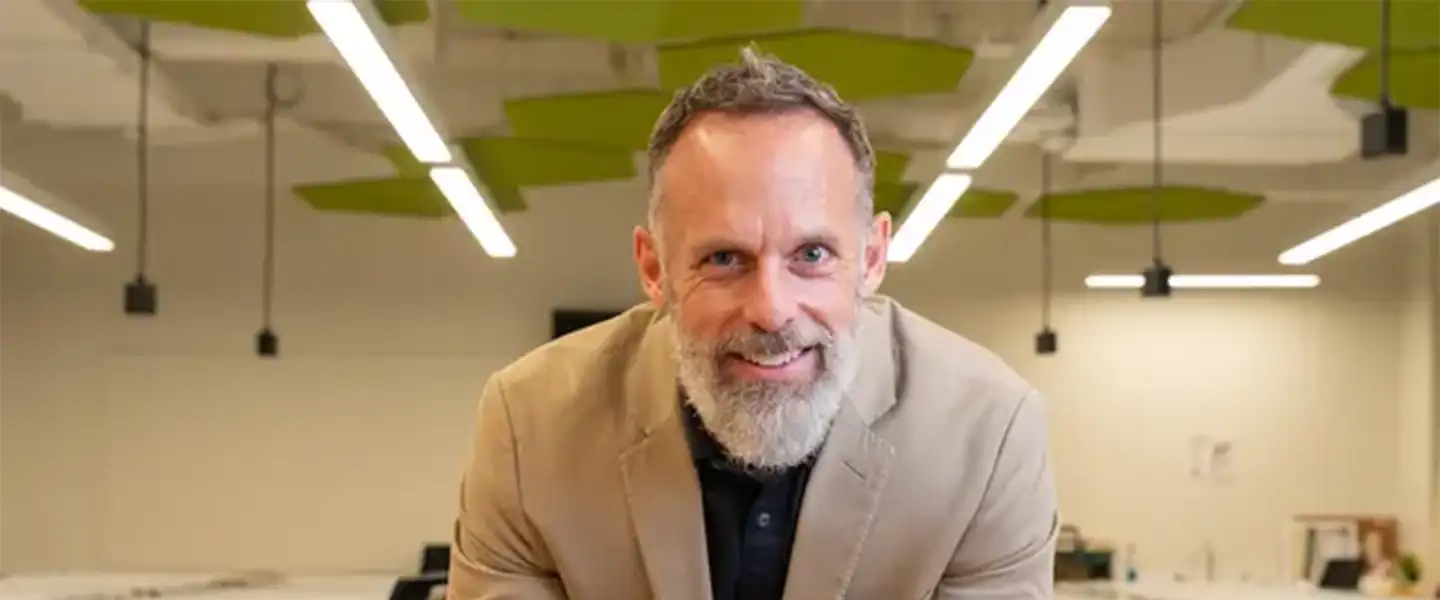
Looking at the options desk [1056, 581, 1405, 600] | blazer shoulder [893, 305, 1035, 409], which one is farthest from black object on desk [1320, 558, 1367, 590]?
blazer shoulder [893, 305, 1035, 409]

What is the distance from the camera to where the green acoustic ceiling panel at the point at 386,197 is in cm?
743

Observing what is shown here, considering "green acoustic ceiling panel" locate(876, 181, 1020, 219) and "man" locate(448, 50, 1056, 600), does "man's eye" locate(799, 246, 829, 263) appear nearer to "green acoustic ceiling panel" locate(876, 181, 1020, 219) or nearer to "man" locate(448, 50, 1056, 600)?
"man" locate(448, 50, 1056, 600)

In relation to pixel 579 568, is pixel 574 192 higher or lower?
higher

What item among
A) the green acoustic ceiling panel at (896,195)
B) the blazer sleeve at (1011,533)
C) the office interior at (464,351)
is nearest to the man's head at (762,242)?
the blazer sleeve at (1011,533)

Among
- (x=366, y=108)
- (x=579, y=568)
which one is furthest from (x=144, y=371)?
(x=579, y=568)

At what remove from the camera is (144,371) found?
934 cm

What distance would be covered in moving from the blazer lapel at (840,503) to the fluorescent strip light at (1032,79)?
146cm

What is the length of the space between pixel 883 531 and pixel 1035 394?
0.94 ft

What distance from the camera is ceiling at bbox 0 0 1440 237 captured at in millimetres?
4789

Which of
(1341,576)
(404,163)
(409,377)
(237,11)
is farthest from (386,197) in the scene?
(1341,576)

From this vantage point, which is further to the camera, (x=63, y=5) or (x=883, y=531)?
(x=63, y=5)

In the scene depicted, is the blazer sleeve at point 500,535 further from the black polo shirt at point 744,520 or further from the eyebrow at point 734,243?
the eyebrow at point 734,243

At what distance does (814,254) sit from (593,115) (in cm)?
427

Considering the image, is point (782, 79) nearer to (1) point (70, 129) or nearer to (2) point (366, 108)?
(2) point (366, 108)
